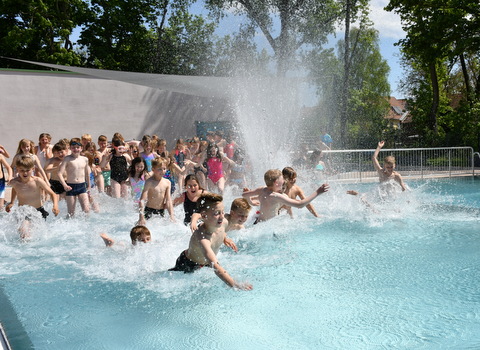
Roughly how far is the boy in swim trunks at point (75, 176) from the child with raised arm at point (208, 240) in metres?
4.04

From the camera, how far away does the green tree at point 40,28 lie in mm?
23719

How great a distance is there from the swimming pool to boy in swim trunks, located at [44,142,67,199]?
3.13ft

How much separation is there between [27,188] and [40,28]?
2029 cm

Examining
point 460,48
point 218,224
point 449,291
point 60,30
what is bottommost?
point 449,291

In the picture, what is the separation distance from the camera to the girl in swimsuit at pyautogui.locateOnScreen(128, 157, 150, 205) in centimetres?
914

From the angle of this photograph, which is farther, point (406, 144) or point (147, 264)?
point (406, 144)

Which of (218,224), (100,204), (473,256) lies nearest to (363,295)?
(218,224)

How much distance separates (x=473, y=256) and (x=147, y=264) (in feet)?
14.1

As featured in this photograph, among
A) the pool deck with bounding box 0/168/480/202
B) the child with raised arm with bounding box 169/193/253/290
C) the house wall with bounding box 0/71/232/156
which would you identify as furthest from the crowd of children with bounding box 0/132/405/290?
the house wall with bounding box 0/71/232/156

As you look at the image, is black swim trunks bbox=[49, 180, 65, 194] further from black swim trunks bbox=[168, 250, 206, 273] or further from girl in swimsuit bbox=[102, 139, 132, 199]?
black swim trunks bbox=[168, 250, 206, 273]

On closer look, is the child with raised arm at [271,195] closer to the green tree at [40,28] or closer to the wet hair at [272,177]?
the wet hair at [272,177]

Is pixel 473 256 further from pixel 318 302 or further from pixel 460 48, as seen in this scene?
pixel 460 48

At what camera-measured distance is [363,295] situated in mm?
5031

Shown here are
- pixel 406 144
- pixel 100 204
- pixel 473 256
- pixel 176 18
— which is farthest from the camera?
pixel 176 18
